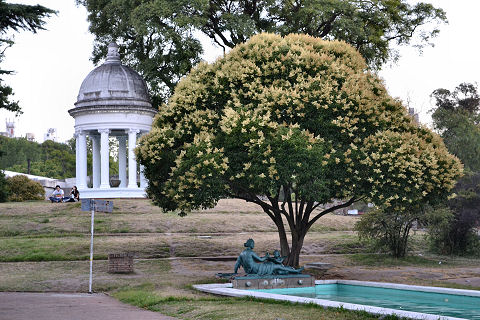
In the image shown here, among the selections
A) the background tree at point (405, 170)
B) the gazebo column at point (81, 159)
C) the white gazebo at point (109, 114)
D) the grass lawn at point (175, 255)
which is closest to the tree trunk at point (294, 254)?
the grass lawn at point (175, 255)

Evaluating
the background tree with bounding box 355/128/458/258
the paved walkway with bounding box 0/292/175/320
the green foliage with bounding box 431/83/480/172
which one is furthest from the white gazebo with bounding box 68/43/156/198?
the paved walkway with bounding box 0/292/175/320

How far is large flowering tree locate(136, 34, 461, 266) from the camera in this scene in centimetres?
2220

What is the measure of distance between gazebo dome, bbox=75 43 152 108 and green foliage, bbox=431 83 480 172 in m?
23.1

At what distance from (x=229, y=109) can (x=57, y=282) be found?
8.38m

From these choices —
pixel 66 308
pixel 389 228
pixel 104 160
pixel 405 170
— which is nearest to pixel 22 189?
pixel 104 160

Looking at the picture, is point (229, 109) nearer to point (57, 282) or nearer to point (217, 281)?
point (217, 281)

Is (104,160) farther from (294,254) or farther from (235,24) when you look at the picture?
(294,254)

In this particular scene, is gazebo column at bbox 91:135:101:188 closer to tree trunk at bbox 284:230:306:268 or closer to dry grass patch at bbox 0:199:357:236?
dry grass patch at bbox 0:199:357:236

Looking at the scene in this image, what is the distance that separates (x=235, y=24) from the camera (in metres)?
42.1

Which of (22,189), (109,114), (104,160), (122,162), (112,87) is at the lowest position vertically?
(22,189)

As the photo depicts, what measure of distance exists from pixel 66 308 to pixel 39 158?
105m

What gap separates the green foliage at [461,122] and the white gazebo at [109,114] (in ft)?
74.3

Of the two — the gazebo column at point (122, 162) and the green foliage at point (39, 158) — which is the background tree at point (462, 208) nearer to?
the gazebo column at point (122, 162)

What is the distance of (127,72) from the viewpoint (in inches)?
2132
